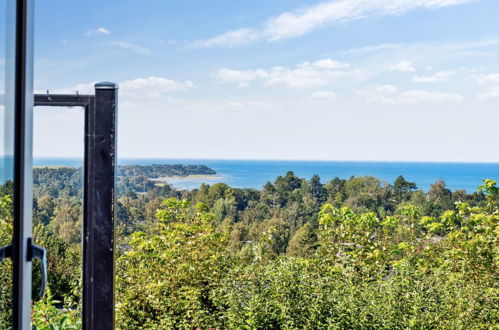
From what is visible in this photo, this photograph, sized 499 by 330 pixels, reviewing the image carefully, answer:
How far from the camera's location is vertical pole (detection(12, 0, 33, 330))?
35.7 inches

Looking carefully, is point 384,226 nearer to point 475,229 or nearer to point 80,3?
point 475,229

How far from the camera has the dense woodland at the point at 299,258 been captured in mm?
2863

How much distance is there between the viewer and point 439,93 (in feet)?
18.4

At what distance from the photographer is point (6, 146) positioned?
2.81 ft

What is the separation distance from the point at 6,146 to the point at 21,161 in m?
0.06

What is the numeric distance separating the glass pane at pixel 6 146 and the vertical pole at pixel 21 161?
2 centimetres

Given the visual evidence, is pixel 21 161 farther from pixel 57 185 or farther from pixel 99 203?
pixel 57 185

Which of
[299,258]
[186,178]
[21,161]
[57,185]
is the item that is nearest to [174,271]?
[299,258]

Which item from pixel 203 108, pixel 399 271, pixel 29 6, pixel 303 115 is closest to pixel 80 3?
pixel 203 108

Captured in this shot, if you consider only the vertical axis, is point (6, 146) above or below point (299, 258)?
above

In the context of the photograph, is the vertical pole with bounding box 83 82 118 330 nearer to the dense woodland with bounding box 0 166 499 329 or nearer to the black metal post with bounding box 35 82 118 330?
the black metal post with bounding box 35 82 118 330

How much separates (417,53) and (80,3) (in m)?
3.46

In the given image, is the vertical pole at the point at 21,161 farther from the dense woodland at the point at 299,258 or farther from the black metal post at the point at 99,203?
the dense woodland at the point at 299,258

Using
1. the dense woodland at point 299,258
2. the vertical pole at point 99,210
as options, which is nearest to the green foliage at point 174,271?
the dense woodland at point 299,258
